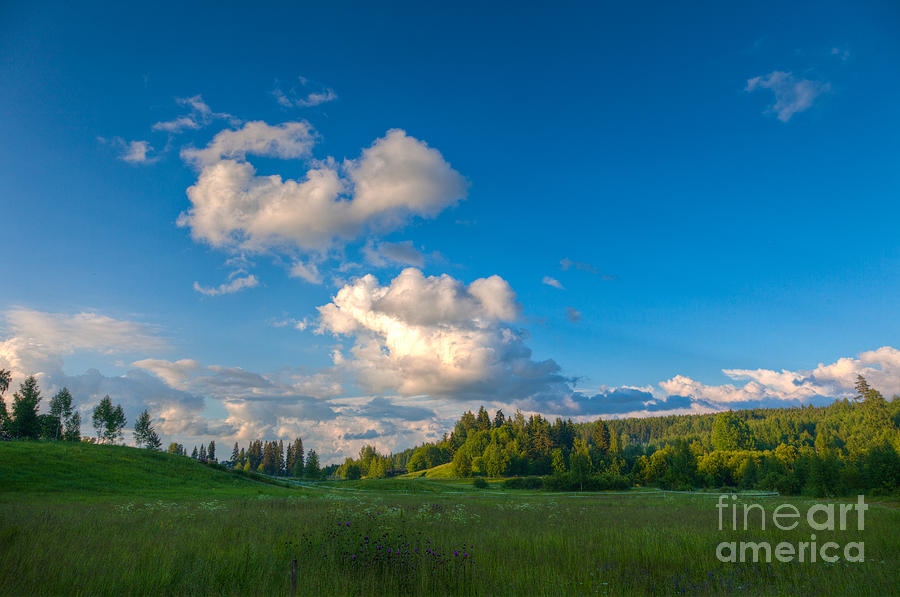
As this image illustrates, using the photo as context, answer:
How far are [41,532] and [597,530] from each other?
1599 cm

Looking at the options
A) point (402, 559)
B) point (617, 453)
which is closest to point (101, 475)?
point (402, 559)

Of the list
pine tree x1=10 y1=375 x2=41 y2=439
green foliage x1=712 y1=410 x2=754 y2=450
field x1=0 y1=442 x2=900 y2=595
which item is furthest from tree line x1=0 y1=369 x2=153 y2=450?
green foliage x1=712 y1=410 x2=754 y2=450

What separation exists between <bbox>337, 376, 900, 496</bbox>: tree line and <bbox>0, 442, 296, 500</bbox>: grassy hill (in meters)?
52.5

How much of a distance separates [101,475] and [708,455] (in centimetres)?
9909

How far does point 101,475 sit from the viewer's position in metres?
46.2

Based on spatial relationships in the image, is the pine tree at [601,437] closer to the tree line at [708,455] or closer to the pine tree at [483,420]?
the tree line at [708,455]

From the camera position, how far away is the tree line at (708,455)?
190 ft

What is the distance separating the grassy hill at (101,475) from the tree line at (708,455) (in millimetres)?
52525

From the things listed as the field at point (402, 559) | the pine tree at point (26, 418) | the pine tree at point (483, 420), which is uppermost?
the field at point (402, 559)

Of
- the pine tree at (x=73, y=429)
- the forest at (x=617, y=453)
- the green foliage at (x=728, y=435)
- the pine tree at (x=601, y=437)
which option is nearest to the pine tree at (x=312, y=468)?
the forest at (x=617, y=453)

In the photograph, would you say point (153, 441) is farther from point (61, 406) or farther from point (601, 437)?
point (601, 437)

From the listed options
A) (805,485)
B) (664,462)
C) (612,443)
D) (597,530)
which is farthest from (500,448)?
(597,530)

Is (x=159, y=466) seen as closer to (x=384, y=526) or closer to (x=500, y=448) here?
(x=384, y=526)

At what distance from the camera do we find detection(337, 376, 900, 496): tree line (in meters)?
58.0
